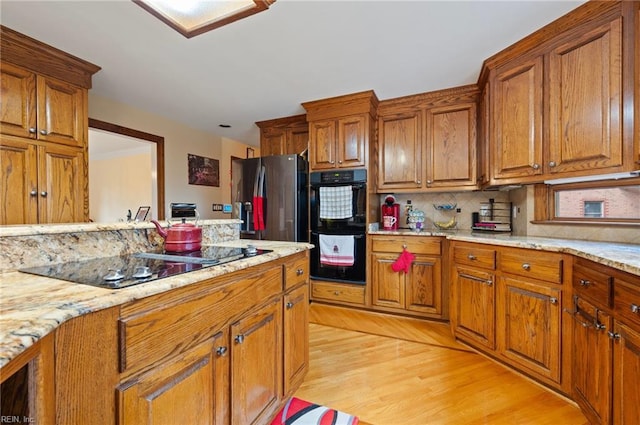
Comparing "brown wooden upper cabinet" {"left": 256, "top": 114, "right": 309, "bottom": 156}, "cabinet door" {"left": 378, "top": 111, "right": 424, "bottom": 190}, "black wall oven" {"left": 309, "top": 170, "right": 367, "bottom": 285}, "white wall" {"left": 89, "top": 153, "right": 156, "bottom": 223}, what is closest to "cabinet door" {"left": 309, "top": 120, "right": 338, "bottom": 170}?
"black wall oven" {"left": 309, "top": 170, "right": 367, "bottom": 285}

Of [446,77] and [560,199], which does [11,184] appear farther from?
[560,199]

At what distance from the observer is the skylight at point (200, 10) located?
1.23m

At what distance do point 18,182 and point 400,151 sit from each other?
10.5 feet

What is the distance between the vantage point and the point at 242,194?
10.4 ft

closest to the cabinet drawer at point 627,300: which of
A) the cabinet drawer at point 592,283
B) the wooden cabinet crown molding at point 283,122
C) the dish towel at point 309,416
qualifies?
the cabinet drawer at point 592,283

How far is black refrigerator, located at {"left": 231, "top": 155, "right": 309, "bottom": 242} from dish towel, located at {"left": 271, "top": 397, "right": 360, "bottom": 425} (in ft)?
5.44

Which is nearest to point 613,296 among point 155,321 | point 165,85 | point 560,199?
point 560,199

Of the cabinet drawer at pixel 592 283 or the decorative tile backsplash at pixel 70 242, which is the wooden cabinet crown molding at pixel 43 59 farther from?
the cabinet drawer at pixel 592 283

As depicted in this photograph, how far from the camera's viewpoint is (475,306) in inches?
78.9

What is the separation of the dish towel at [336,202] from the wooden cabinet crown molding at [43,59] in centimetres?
226

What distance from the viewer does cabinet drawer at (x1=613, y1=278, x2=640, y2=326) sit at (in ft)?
3.34

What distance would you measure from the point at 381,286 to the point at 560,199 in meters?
1.63

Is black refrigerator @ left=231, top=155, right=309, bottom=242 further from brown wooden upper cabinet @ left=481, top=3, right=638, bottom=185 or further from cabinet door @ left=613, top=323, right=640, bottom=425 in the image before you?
cabinet door @ left=613, top=323, right=640, bottom=425

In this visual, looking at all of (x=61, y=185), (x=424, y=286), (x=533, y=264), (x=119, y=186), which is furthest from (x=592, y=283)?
(x=119, y=186)
